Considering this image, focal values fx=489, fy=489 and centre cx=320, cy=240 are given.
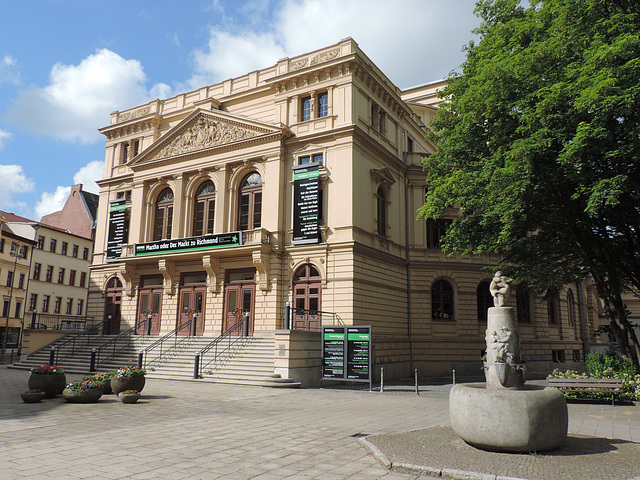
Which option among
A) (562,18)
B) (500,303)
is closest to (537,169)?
(562,18)

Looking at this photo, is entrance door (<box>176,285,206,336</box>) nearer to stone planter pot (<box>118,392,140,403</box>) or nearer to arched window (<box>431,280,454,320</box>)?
stone planter pot (<box>118,392,140,403</box>)

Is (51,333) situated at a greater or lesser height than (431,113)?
lesser

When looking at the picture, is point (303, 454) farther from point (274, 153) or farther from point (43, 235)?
point (43, 235)

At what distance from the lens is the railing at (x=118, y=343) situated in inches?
1017

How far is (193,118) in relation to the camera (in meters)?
30.4

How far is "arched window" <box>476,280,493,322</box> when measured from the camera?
3003 cm

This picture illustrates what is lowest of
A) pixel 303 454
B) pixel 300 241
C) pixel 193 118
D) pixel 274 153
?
pixel 303 454

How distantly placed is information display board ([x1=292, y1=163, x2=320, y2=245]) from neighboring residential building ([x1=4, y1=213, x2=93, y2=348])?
125ft

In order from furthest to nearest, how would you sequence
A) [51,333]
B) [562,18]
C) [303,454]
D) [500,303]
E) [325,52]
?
[51,333]
[325,52]
[562,18]
[500,303]
[303,454]

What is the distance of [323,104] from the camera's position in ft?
90.4

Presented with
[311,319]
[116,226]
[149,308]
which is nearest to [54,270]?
[116,226]

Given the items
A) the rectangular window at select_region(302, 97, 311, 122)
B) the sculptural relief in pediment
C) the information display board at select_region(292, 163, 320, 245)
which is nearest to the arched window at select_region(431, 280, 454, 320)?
the information display board at select_region(292, 163, 320, 245)

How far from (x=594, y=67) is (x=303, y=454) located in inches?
532

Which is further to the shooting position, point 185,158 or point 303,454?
point 185,158
